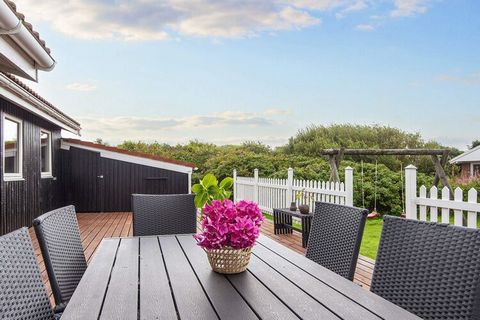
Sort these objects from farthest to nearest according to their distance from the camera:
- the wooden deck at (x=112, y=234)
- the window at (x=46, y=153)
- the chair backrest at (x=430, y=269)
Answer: the window at (x=46, y=153) → the wooden deck at (x=112, y=234) → the chair backrest at (x=430, y=269)

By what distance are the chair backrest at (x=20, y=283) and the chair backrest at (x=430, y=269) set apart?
4.34 feet

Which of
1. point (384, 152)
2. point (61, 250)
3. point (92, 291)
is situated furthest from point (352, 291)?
point (384, 152)

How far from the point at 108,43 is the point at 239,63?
380 cm

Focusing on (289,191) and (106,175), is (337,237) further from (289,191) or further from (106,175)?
(106,175)

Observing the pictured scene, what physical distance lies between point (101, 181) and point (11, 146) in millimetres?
3690

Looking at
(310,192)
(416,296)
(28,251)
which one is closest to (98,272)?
(28,251)

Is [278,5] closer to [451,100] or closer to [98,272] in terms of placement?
[451,100]

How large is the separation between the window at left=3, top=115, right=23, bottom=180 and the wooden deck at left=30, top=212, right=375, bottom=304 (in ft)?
3.44

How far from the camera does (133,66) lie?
11727 mm

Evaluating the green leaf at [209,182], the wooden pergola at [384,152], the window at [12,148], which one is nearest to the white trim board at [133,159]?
the window at [12,148]

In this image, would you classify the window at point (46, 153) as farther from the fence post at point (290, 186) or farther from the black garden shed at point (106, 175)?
the fence post at point (290, 186)

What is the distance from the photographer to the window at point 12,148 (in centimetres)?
594

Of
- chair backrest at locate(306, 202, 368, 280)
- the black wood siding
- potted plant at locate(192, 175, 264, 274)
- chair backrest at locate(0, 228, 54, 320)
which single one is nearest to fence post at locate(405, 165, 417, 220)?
chair backrest at locate(306, 202, 368, 280)

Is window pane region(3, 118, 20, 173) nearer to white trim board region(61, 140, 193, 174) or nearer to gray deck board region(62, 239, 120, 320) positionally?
white trim board region(61, 140, 193, 174)
